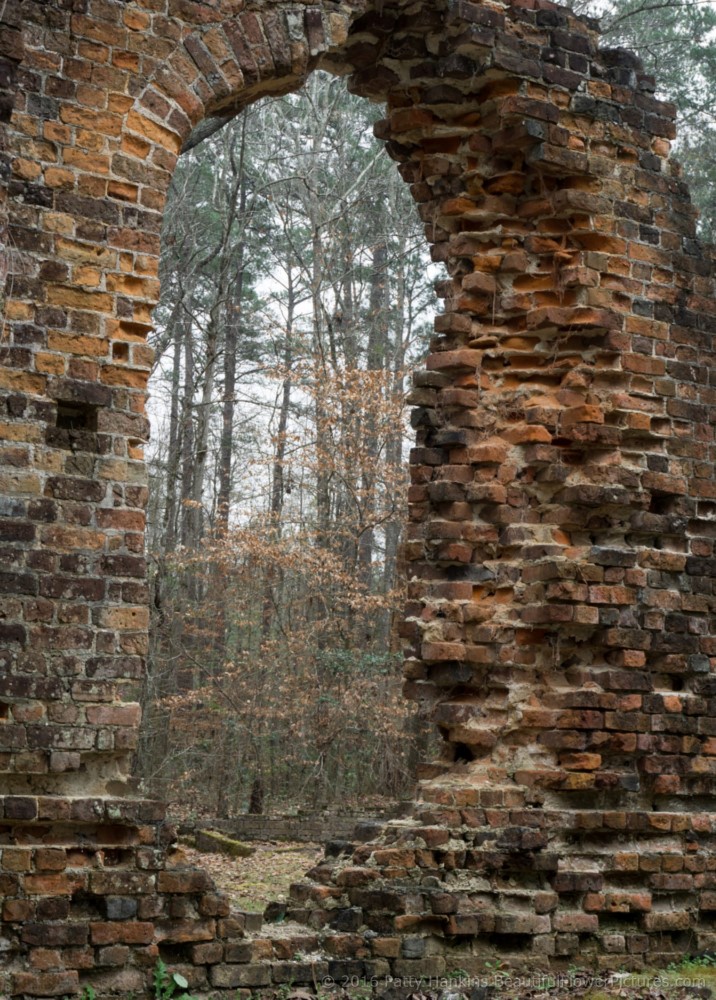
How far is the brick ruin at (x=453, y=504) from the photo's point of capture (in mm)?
4473

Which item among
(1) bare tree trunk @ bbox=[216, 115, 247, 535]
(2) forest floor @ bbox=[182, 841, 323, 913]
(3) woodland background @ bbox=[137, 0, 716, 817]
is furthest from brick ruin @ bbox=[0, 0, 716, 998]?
(1) bare tree trunk @ bbox=[216, 115, 247, 535]

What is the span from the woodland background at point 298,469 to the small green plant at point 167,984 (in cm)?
814

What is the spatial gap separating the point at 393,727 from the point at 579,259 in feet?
27.4

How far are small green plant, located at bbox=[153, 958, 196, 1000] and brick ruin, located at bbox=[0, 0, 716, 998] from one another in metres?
0.07

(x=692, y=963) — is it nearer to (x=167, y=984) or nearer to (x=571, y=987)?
(x=571, y=987)

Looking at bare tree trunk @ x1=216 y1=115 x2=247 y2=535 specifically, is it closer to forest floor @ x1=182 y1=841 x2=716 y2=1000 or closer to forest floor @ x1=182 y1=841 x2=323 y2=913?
forest floor @ x1=182 y1=841 x2=323 y2=913

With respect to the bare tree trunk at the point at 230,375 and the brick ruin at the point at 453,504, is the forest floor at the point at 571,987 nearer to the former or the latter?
the brick ruin at the point at 453,504

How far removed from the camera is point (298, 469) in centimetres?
1816

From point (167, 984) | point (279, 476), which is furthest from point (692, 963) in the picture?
point (279, 476)

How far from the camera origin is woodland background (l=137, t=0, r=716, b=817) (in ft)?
45.1

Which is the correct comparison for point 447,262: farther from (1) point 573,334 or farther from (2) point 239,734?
(2) point 239,734

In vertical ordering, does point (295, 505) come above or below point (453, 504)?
above

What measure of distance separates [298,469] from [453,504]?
40.2 ft

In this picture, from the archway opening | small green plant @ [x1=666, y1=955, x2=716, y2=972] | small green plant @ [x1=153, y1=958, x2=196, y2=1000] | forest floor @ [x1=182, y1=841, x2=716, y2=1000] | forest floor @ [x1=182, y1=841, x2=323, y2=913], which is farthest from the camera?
the archway opening
